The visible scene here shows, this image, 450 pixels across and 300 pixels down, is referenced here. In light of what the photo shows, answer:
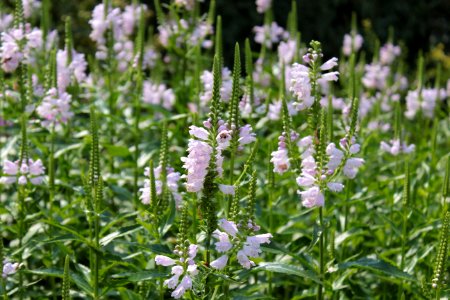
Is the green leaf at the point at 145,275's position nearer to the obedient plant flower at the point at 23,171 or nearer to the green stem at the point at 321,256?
the green stem at the point at 321,256

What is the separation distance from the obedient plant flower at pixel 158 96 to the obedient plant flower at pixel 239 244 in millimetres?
3906

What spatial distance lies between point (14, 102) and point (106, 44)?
43.2 inches

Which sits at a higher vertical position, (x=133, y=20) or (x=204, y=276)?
(x=133, y=20)

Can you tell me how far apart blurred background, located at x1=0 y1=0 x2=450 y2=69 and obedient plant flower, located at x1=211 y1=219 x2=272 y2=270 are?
9.41 m

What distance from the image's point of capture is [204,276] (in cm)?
332

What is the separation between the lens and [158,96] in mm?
7312

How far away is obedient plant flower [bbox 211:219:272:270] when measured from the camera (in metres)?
3.29

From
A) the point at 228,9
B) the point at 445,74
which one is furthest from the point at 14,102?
the point at 228,9

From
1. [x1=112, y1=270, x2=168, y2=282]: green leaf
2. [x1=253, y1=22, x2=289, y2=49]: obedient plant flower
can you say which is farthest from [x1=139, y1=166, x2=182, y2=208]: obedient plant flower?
[x1=253, y1=22, x2=289, y2=49]: obedient plant flower

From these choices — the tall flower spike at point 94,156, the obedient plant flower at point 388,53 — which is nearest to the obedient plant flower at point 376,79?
the obedient plant flower at point 388,53

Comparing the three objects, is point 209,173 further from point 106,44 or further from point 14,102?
point 106,44

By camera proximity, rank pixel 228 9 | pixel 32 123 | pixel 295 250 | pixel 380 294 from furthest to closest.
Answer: pixel 228 9 < pixel 32 123 < pixel 380 294 < pixel 295 250

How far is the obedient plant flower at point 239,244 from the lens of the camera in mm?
3287

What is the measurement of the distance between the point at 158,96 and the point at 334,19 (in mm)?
7782
